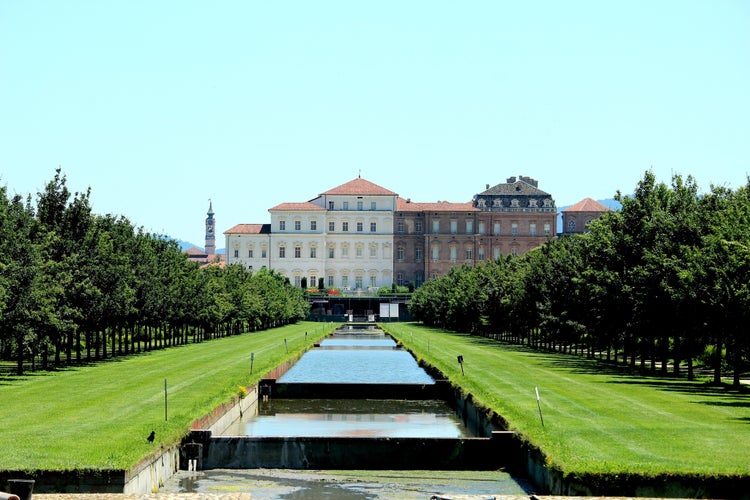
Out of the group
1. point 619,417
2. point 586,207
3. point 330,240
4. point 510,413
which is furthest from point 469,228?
point 619,417

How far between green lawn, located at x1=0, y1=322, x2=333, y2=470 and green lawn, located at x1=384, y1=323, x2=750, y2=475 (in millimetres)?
7550

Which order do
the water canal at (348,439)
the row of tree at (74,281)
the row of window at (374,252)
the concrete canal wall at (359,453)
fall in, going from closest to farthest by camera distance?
the water canal at (348,439) → the concrete canal wall at (359,453) → the row of tree at (74,281) → the row of window at (374,252)

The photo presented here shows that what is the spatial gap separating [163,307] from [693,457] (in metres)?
40.0

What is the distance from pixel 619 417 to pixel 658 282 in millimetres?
12799

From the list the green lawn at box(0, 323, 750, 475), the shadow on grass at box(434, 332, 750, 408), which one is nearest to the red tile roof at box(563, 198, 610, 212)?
the shadow on grass at box(434, 332, 750, 408)

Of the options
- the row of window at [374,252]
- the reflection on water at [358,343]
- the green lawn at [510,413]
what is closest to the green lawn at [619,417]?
the green lawn at [510,413]

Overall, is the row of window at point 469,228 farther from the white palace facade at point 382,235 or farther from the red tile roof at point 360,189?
the red tile roof at point 360,189

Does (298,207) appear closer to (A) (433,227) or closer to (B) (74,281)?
(A) (433,227)

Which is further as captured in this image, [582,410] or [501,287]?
[501,287]

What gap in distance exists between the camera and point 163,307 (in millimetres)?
54656

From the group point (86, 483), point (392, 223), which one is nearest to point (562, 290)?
point (86, 483)

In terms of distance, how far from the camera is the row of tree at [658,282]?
99.5 feet

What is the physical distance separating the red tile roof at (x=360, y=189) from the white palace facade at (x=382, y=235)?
15 centimetres

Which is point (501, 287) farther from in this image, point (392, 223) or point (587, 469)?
point (392, 223)
